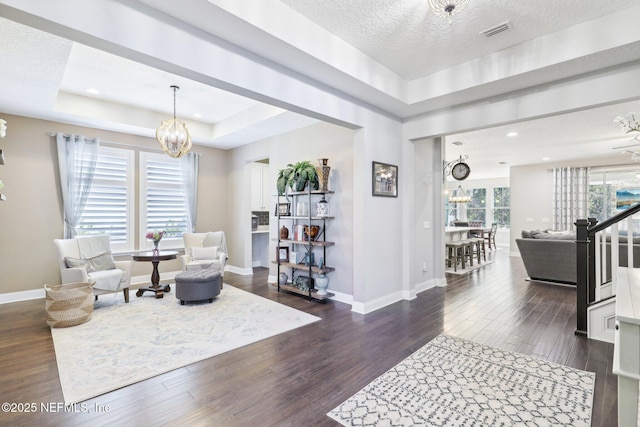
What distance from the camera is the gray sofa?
5359mm

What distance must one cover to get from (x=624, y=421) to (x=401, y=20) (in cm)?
305

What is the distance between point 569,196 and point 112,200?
38.1ft

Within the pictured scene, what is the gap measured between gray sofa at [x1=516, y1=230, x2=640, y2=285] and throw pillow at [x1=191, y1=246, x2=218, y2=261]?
5951 mm

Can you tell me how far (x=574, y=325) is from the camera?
11.4 feet

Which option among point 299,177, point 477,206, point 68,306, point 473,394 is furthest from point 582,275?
point 477,206

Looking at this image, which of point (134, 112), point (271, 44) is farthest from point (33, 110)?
point (271, 44)

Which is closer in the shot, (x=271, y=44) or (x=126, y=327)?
(x=271, y=44)

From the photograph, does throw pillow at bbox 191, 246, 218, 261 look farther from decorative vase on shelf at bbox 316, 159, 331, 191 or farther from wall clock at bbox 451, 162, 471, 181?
wall clock at bbox 451, 162, 471, 181

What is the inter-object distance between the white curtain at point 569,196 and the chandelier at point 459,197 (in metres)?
2.74

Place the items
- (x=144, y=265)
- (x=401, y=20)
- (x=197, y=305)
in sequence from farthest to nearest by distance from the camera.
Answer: (x=144, y=265) → (x=197, y=305) → (x=401, y=20)

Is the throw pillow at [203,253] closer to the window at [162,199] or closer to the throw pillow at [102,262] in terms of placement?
the window at [162,199]

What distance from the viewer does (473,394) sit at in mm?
2154

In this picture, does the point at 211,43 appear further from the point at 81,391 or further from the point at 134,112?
the point at 134,112

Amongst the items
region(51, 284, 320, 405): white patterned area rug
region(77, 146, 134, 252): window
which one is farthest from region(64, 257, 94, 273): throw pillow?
region(77, 146, 134, 252): window
